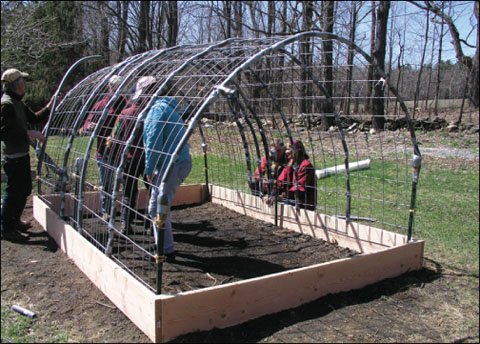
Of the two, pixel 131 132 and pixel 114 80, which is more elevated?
pixel 114 80

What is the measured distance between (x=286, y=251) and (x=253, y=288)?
1.72 meters

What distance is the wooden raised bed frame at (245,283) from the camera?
322 centimetres

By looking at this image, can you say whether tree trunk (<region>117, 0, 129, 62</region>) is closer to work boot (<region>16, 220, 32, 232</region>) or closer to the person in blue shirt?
work boot (<region>16, 220, 32, 232</region>)

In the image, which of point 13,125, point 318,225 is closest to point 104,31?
point 13,125

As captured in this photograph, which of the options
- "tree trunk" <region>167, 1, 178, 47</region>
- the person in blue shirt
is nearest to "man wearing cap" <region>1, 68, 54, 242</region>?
the person in blue shirt

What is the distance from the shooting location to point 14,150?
16.8 feet

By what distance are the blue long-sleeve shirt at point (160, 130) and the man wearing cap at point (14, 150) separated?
1.78 metres

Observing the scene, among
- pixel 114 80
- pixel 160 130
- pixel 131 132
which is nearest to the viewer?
pixel 160 130

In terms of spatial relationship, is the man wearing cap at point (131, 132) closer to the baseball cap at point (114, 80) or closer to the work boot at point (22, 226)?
the baseball cap at point (114, 80)

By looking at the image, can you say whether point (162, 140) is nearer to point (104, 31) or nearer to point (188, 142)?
point (188, 142)

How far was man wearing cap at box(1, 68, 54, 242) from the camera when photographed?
5016 mm

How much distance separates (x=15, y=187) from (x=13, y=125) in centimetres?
70

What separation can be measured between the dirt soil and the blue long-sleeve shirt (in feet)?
3.59

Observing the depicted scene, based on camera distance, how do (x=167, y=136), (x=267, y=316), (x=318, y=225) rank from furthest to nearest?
(x=318, y=225) → (x=167, y=136) → (x=267, y=316)
